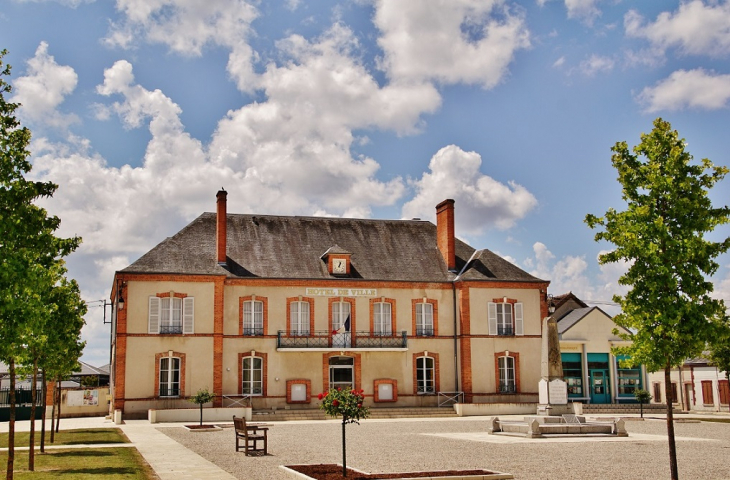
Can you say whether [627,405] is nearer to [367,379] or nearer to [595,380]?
[595,380]

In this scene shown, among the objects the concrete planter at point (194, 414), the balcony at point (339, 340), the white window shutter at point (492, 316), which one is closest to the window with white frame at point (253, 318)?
the balcony at point (339, 340)

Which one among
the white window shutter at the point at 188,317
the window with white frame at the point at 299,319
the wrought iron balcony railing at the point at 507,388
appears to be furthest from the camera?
the wrought iron balcony railing at the point at 507,388

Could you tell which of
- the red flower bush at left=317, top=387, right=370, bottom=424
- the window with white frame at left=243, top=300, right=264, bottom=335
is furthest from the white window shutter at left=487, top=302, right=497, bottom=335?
the red flower bush at left=317, top=387, right=370, bottom=424

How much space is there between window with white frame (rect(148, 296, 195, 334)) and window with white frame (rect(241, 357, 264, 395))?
2934mm

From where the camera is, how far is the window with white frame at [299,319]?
116 feet

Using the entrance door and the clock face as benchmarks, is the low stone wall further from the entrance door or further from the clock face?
the clock face

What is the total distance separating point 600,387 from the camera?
40531mm

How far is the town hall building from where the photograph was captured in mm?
33219

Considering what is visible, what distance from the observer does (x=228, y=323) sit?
3441 cm

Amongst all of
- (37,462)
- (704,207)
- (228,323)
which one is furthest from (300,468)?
(228,323)

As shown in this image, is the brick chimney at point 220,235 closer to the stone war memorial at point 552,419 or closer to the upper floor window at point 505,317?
the upper floor window at point 505,317

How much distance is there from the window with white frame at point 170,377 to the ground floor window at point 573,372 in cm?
1947

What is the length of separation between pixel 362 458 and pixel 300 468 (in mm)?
2721

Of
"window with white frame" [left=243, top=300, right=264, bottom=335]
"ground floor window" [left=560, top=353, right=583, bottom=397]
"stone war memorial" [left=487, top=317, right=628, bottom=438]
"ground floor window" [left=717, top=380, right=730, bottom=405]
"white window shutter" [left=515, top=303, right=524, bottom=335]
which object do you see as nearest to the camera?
"stone war memorial" [left=487, top=317, right=628, bottom=438]
